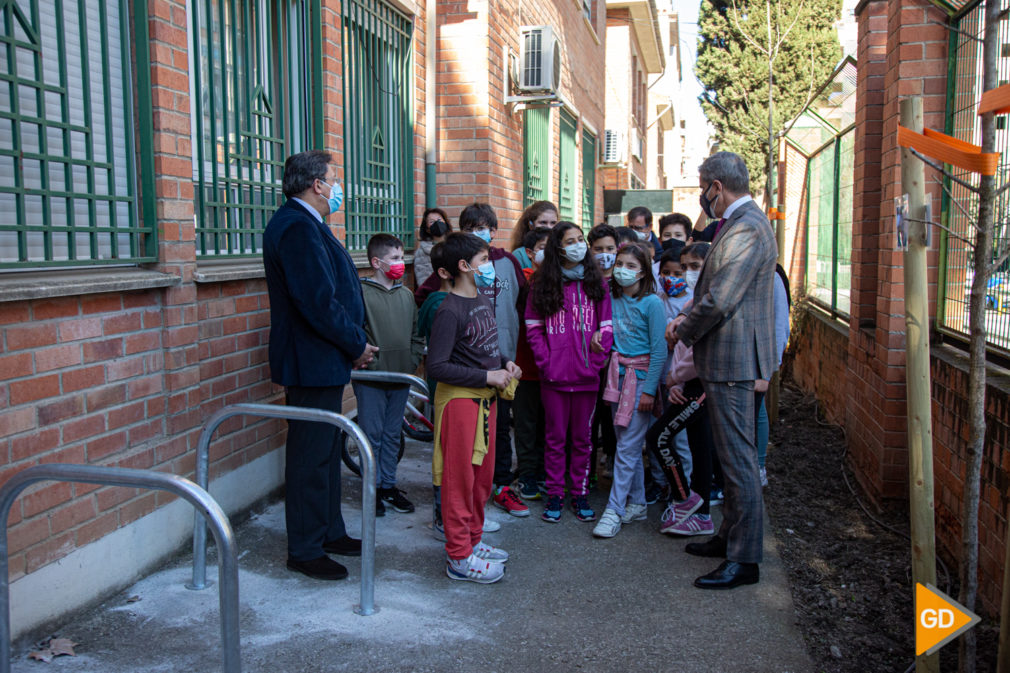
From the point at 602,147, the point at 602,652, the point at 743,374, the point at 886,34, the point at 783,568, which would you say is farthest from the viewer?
the point at 602,147

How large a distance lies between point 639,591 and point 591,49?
40.1 ft

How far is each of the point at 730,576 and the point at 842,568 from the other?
2.52 feet

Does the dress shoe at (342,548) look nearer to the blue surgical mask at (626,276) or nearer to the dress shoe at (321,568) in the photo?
the dress shoe at (321,568)

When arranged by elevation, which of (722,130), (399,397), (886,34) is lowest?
(399,397)

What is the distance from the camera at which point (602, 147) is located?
16.3m

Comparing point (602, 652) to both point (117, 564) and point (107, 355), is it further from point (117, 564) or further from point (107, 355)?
point (107, 355)

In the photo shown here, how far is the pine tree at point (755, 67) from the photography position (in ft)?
60.1

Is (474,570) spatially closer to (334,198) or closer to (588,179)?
(334,198)

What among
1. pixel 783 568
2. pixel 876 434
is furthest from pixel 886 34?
pixel 783 568

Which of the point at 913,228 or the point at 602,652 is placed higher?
the point at 913,228

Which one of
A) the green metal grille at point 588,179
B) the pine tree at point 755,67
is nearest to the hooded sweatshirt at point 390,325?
the green metal grille at point 588,179

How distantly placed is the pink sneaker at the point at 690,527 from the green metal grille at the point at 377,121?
3.03 meters

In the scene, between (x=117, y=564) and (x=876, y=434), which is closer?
(x=117, y=564)

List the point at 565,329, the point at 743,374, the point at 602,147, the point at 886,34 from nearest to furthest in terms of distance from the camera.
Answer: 1. the point at 743,374
2. the point at 565,329
3. the point at 886,34
4. the point at 602,147
